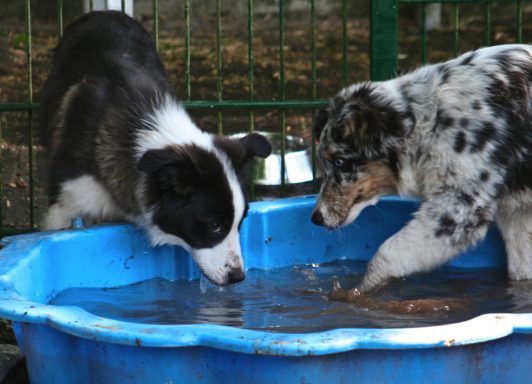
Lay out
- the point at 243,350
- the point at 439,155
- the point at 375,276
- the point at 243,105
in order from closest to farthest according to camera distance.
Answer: the point at 243,350
the point at 439,155
the point at 375,276
the point at 243,105

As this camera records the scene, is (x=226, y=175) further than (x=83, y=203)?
No

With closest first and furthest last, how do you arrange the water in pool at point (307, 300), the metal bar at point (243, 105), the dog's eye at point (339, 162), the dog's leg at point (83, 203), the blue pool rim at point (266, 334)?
the blue pool rim at point (266, 334) → the water in pool at point (307, 300) → the dog's eye at point (339, 162) → the dog's leg at point (83, 203) → the metal bar at point (243, 105)

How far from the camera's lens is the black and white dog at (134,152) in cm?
518

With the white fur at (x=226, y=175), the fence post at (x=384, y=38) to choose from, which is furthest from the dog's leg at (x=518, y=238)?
the fence post at (x=384, y=38)

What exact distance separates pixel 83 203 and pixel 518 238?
96.4 inches

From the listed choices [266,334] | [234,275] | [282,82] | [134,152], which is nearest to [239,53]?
[282,82]

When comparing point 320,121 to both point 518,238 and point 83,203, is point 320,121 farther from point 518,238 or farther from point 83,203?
point 83,203

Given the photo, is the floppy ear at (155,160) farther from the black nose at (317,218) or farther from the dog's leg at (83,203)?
the black nose at (317,218)

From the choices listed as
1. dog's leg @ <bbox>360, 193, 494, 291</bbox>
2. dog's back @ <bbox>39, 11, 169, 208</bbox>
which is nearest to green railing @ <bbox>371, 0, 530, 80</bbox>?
dog's back @ <bbox>39, 11, 169, 208</bbox>

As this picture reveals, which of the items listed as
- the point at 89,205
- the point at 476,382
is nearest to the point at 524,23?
the point at 89,205

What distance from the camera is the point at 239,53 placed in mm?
11180

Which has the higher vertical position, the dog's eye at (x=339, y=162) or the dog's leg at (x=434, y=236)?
the dog's eye at (x=339, y=162)

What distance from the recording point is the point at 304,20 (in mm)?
12477

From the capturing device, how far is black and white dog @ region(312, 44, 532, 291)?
17.2 feet
